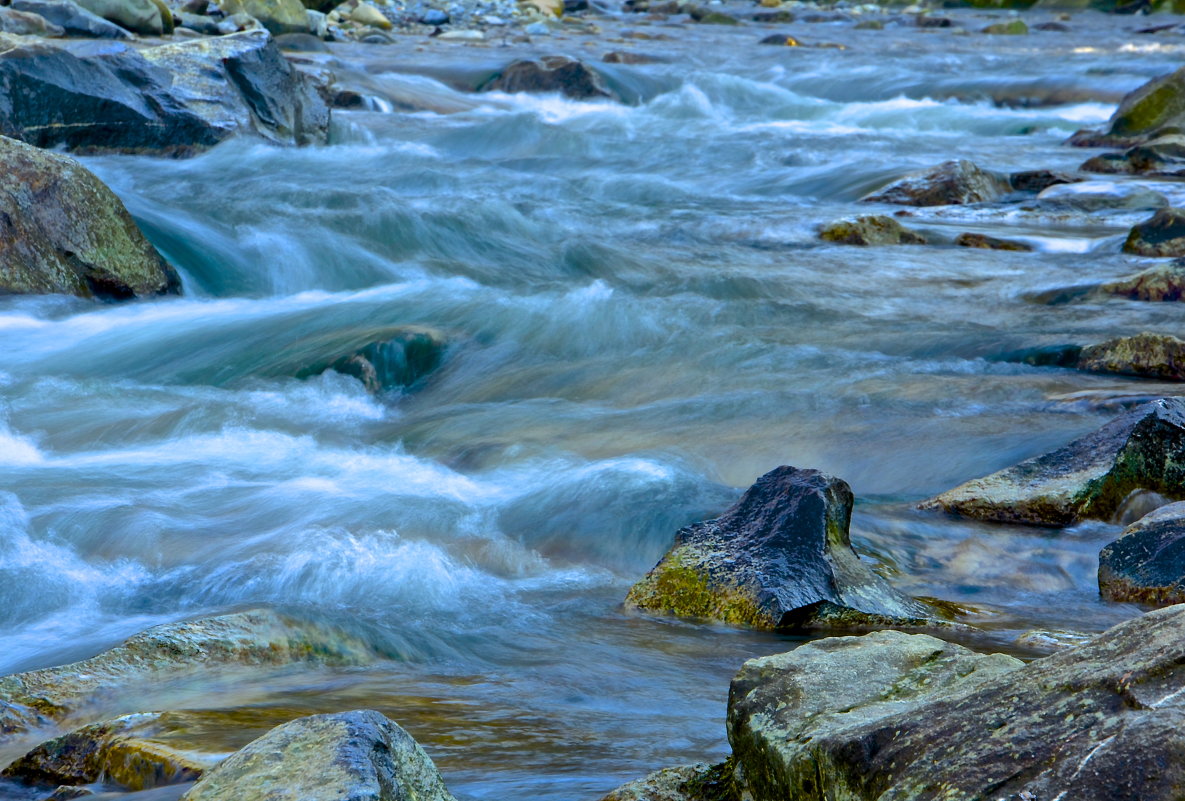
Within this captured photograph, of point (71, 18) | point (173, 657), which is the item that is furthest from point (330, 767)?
point (71, 18)

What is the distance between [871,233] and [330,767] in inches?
321

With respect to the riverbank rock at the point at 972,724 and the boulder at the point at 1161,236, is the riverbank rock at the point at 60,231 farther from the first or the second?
the boulder at the point at 1161,236

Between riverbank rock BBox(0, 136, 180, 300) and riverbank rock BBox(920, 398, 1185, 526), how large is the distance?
5.30 m

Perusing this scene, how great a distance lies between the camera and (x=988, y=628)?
361 centimetres

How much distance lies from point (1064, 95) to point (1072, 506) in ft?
45.8

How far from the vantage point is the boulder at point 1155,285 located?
739 centimetres

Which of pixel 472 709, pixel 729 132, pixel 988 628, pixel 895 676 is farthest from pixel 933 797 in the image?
pixel 729 132

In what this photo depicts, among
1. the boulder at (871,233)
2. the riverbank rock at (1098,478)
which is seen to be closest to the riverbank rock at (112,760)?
the riverbank rock at (1098,478)

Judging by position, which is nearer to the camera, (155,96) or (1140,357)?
(1140,357)

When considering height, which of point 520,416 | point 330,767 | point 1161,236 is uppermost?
point 330,767

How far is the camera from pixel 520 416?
20.1ft

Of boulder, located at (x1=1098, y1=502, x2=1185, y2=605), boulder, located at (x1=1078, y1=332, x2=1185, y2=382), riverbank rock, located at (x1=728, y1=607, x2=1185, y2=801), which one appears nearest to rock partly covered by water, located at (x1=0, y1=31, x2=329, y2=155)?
boulder, located at (x1=1078, y1=332, x2=1185, y2=382)

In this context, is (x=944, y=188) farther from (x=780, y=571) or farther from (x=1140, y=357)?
(x=780, y=571)

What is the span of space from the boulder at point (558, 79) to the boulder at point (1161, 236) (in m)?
9.50
